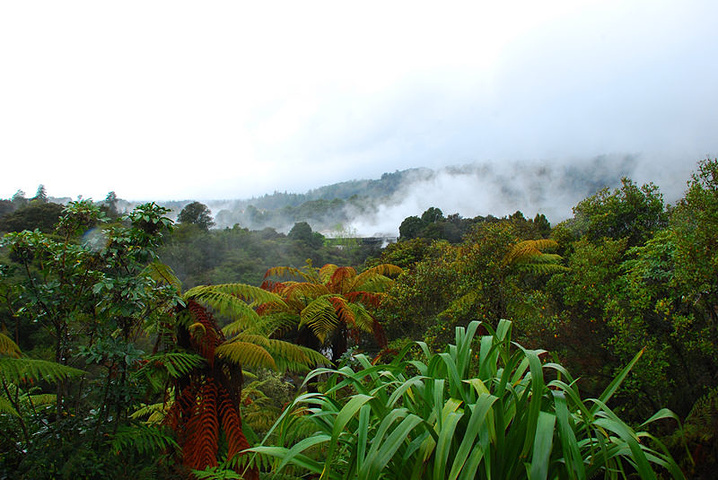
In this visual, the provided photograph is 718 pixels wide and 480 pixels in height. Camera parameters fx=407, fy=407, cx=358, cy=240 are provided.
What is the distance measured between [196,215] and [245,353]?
18.6m

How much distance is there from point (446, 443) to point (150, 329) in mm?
3018

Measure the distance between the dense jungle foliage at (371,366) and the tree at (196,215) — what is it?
13.0 metres

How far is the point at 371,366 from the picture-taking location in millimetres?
2088

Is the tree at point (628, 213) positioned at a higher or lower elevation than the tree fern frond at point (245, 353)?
higher

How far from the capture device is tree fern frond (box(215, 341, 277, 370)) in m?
3.33

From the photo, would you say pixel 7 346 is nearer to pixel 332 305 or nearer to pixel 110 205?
pixel 332 305

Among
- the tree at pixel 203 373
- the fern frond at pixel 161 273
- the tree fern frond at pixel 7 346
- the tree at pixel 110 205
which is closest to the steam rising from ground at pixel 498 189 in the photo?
the tree at pixel 110 205

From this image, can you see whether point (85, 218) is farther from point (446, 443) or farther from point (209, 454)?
point (446, 443)

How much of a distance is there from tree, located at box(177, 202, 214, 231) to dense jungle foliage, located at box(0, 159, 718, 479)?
1303 centimetres

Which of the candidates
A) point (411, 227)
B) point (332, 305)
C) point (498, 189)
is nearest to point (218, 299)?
point (332, 305)

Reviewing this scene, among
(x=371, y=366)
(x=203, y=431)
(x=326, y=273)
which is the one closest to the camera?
(x=371, y=366)

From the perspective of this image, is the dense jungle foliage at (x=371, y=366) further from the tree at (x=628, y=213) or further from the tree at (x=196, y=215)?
the tree at (x=196, y=215)

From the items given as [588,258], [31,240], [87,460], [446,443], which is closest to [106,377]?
[87,460]

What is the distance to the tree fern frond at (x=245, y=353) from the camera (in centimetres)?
333
